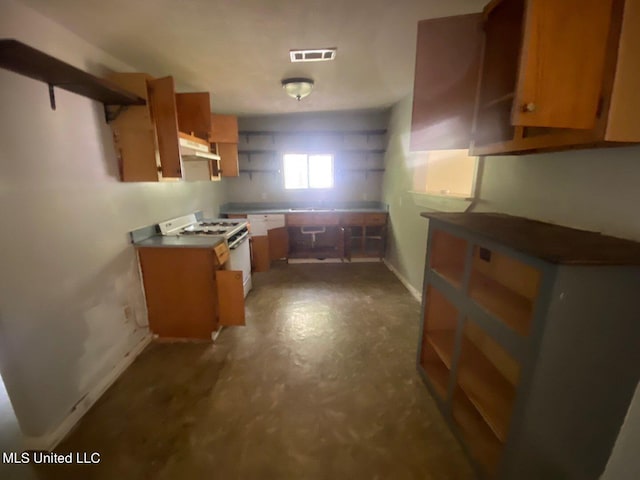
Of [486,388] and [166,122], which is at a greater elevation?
[166,122]

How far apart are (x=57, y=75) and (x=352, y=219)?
3707mm

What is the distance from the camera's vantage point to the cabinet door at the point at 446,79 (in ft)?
4.52

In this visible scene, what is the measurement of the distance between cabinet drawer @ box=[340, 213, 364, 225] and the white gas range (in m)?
1.75

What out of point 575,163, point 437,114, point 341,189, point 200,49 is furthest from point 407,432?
point 341,189

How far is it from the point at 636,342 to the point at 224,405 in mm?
2102

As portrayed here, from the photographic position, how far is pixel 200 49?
1.99 meters

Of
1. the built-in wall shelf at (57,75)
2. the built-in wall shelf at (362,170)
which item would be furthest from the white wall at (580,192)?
the built-in wall shelf at (362,170)

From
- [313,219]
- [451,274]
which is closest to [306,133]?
[313,219]

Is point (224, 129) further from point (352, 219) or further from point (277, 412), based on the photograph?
point (277, 412)

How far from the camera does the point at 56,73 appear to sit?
1.43m

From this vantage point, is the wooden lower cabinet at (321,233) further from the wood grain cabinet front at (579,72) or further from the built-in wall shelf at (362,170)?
the wood grain cabinet front at (579,72)

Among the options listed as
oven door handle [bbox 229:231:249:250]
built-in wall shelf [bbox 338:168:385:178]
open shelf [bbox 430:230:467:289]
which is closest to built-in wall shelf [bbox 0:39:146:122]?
oven door handle [bbox 229:231:249:250]

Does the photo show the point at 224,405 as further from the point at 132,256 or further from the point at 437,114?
the point at 437,114

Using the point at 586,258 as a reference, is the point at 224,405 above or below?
below
